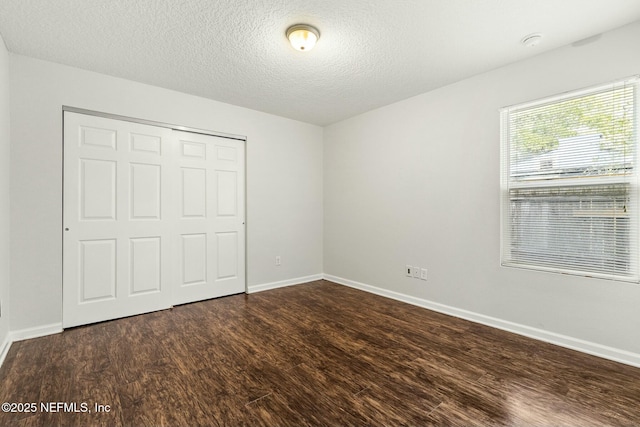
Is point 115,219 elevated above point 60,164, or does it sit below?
below

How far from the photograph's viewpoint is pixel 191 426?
1.52 metres

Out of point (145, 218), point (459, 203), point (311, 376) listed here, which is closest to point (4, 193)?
point (145, 218)

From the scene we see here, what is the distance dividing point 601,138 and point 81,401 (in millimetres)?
4024

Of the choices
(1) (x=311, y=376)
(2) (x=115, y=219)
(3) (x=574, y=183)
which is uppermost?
(3) (x=574, y=183)

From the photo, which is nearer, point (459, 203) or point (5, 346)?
point (5, 346)

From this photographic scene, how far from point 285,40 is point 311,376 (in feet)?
8.39

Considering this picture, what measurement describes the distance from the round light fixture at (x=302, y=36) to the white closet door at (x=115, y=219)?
1.95 metres

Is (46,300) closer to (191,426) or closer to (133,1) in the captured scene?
(191,426)

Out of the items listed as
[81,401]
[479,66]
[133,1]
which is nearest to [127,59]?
[133,1]

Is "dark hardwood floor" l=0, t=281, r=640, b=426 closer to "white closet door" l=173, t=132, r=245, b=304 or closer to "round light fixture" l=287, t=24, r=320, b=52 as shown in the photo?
"white closet door" l=173, t=132, r=245, b=304

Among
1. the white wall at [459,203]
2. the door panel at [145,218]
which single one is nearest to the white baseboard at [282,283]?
the door panel at [145,218]

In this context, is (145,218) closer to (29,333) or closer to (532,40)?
(29,333)

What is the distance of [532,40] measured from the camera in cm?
233

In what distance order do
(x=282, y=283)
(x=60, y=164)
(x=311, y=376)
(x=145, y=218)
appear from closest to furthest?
(x=311, y=376), (x=60, y=164), (x=145, y=218), (x=282, y=283)
